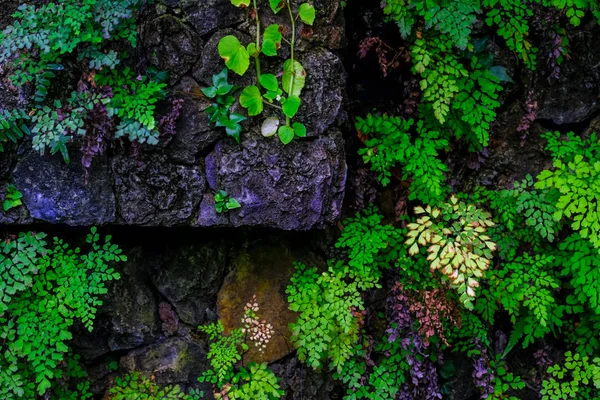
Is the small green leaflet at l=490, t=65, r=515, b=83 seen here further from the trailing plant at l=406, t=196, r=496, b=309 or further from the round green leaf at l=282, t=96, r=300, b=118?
the round green leaf at l=282, t=96, r=300, b=118

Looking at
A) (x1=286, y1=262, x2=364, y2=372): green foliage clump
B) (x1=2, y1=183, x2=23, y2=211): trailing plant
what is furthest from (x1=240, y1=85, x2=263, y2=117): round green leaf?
(x1=2, y1=183, x2=23, y2=211): trailing plant

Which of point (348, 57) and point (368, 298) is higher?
point (348, 57)

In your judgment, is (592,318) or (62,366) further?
(592,318)

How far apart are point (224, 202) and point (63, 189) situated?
0.88 metres

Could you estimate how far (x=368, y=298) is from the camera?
3553mm

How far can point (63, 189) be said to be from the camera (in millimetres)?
2818

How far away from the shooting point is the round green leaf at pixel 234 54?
279cm

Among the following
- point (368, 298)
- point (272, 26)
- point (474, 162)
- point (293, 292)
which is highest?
point (272, 26)

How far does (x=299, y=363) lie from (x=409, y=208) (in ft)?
4.21

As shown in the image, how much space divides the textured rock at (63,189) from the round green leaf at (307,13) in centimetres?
137

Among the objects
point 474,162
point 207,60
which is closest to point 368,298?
point 474,162

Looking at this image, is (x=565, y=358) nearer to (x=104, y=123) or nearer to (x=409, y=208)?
(x=409, y=208)

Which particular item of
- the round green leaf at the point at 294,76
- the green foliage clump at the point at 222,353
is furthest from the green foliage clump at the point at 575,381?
the round green leaf at the point at 294,76

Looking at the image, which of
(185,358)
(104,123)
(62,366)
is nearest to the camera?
(104,123)
